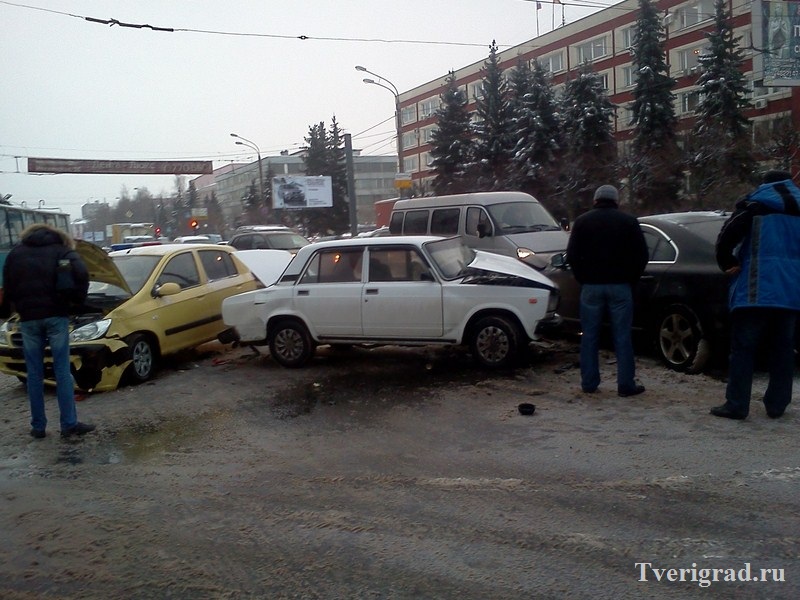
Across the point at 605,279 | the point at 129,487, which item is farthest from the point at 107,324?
the point at 605,279

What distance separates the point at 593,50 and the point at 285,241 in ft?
125

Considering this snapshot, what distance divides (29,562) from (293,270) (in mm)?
5369

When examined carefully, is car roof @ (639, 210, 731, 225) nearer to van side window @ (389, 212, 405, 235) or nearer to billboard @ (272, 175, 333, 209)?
van side window @ (389, 212, 405, 235)

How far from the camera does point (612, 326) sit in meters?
6.79

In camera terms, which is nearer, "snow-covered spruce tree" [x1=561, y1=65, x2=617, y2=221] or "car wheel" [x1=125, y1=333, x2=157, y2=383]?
"car wheel" [x1=125, y1=333, x2=157, y2=383]

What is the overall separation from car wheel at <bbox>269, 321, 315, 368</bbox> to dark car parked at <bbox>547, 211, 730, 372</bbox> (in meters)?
3.84

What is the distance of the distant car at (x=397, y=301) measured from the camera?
796cm

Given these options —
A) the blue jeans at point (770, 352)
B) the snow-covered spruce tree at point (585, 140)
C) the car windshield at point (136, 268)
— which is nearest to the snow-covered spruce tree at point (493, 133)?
the snow-covered spruce tree at point (585, 140)

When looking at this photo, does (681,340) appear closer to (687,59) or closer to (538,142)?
(538,142)

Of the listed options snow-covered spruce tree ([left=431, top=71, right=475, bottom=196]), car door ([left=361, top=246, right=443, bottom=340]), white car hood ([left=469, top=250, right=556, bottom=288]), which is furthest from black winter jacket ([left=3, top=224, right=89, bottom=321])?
snow-covered spruce tree ([left=431, top=71, right=475, bottom=196])

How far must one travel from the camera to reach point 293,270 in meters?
9.02

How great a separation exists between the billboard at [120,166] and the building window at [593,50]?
27628mm

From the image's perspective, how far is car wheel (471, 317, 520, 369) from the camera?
7.90 metres

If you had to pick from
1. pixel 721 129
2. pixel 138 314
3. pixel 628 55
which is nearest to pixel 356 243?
pixel 138 314
